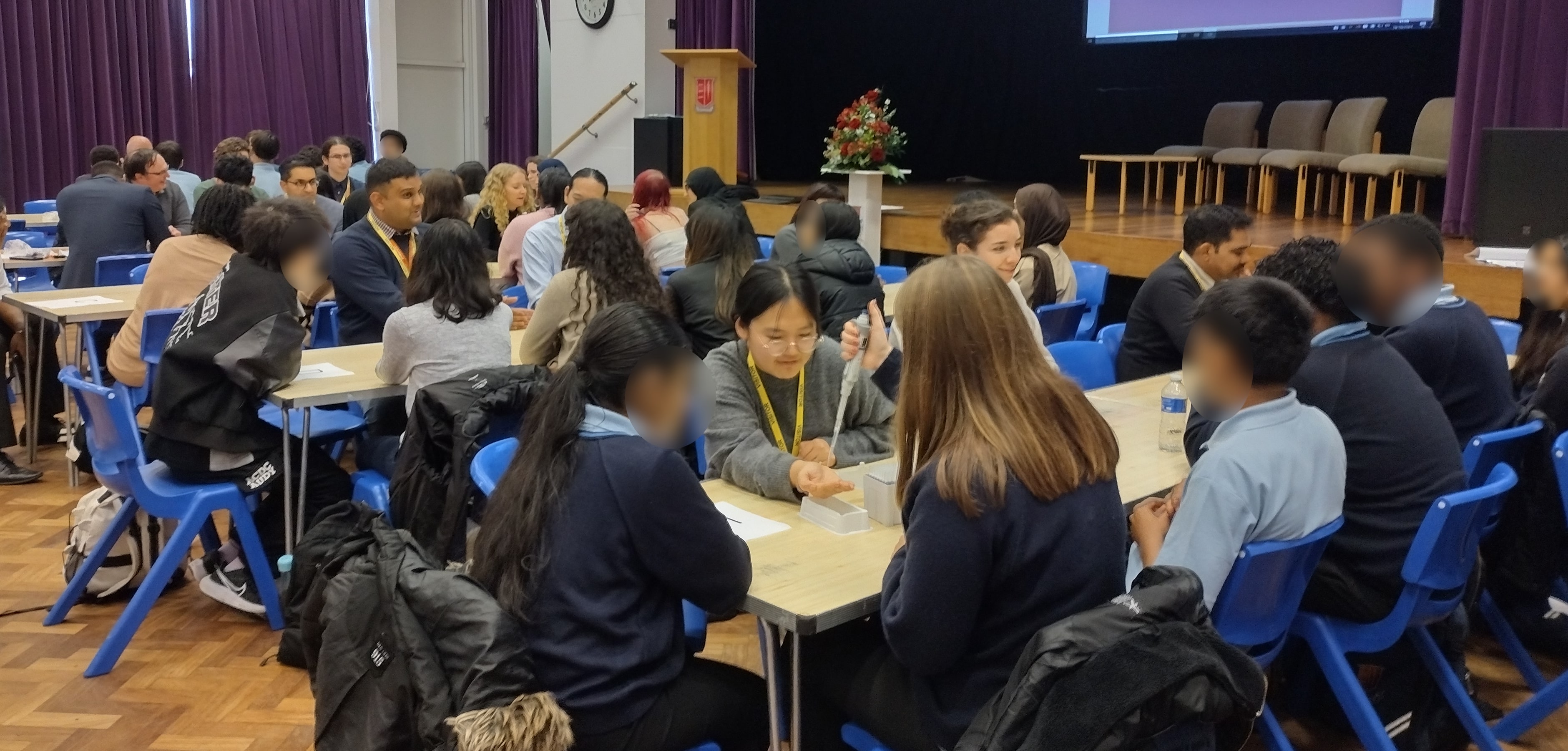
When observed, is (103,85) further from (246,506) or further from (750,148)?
(246,506)

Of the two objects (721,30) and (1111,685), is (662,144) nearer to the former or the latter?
(721,30)

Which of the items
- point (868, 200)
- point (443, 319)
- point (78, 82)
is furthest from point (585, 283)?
point (78, 82)

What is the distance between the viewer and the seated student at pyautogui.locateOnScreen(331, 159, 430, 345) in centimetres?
443

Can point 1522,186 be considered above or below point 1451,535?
above

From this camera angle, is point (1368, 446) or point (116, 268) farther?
point (116, 268)

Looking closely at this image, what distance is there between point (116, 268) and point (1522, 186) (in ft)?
20.2

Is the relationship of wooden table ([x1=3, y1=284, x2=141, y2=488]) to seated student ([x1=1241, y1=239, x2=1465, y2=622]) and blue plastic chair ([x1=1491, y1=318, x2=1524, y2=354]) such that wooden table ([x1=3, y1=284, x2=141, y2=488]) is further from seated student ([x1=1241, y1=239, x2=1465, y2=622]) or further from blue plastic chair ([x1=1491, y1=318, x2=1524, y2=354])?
blue plastic chair ([x1=1491, y1=318, x2=1524, y2=354])

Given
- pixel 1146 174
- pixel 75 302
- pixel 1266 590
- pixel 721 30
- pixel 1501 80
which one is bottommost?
pixel 1266 590

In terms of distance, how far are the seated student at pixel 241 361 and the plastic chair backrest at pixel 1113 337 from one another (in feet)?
7.94

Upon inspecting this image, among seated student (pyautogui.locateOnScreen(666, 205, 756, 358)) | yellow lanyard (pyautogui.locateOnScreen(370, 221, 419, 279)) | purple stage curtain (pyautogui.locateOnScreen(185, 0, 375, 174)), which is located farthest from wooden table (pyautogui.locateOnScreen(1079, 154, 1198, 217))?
purple stage curtain (pyautogui.locateOnScreen(185, 0, 375, 174))

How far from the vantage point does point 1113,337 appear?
4.23m

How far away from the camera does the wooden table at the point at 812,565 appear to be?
1.99 meters

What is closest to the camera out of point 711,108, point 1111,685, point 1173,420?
point 1111,685

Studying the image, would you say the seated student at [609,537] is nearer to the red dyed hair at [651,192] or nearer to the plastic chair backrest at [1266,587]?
the plastic chair backrest at [1266,587]
